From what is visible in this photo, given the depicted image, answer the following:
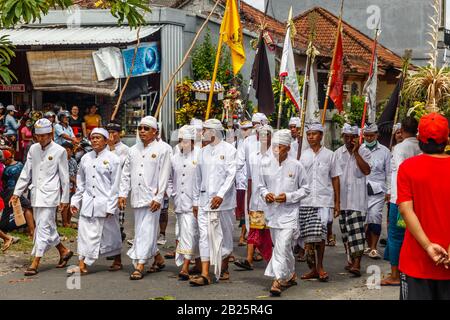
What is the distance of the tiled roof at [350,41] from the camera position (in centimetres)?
3375

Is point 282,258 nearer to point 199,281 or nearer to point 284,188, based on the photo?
point 284,188

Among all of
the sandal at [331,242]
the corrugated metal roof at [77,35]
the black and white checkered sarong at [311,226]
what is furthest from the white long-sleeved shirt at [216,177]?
the corrugated metal roof at [77,35]

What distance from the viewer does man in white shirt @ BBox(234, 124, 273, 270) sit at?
35.7 ft

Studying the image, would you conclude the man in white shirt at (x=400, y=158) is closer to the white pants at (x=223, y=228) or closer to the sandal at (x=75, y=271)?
the white pants at (x=223, y=228)

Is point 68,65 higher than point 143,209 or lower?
higher

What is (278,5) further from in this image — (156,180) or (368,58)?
(156,180)

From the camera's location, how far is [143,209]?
36.1ft

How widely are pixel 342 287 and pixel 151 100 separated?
11357 mm

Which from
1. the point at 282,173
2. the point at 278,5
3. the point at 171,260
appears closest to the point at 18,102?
the point at 171,260

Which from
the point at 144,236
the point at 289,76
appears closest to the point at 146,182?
the point at 144,236

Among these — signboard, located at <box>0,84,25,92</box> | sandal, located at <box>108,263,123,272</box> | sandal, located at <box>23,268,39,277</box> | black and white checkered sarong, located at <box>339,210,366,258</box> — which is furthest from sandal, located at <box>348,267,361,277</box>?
signboard, located at <box>0,84,25,92</box>

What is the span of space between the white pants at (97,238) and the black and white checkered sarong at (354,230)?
9.61 ft

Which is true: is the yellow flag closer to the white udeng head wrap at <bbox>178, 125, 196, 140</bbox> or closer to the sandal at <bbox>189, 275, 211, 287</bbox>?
the white udeng head wrap at <bbox>178, 125, 196, 140</bbox>
